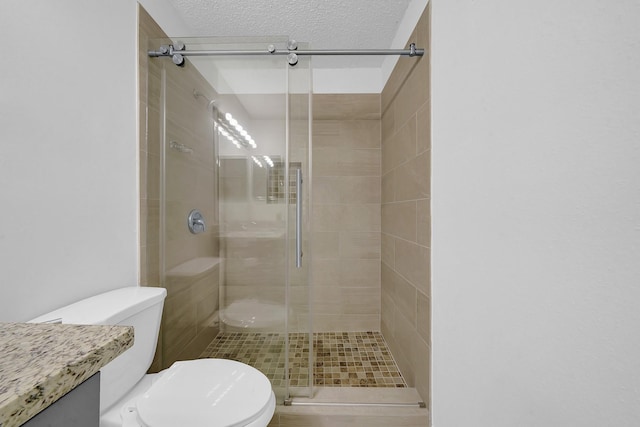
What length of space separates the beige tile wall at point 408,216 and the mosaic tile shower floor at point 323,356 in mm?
123

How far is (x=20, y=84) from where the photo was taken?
81 centimetres

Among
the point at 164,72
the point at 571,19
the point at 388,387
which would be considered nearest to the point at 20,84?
the point at 164,72

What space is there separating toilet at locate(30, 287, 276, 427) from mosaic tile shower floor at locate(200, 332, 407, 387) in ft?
1.03

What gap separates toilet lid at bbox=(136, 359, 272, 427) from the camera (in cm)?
81

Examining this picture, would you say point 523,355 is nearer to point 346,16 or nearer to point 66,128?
point 66,128

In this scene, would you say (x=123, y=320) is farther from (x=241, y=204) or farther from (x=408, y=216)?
(x=408, y=216)

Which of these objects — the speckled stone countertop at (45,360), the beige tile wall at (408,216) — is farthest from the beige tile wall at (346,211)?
the speckled stone countertop at (45,360)

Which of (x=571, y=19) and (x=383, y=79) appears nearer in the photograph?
(x=571, y=19)

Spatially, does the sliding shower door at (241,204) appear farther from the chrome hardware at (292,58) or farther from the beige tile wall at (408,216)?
the beige tile wall at (408,216)

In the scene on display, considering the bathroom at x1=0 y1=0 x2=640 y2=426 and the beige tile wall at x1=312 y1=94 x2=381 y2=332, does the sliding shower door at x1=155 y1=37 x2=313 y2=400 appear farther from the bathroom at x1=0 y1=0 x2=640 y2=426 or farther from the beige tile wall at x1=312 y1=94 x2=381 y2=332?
the beige tile wall at x1=312 y1=94 x2=381 y2=332

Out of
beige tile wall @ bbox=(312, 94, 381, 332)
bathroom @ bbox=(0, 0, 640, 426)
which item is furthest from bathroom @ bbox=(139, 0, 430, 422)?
beige tile wall @ bbox=(312, 94, 381, 332)

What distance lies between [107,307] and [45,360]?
781 millimetres

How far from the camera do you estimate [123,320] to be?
97cm

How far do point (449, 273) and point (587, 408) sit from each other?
0.58 metres
